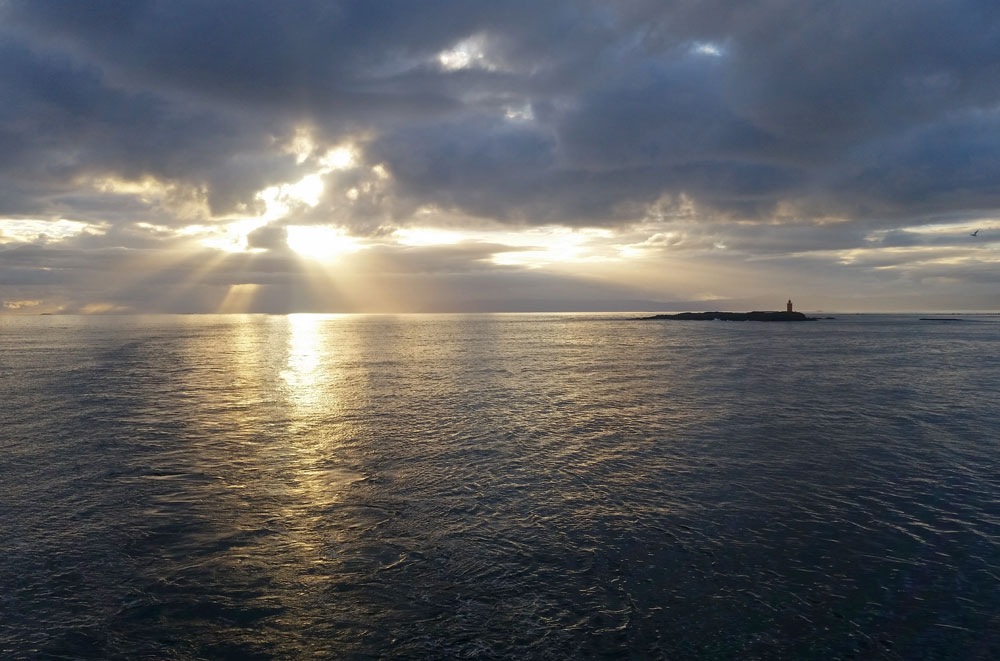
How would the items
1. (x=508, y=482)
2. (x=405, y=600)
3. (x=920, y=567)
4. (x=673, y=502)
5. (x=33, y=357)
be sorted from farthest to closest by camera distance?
(x=33, y=357) < (x=508, y=482) < (x=673, y=502) < (x=920, y=567) < (x=405, y=600)

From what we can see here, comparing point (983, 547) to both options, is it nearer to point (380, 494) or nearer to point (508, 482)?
point (508, 482)

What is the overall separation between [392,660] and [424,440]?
16058mm

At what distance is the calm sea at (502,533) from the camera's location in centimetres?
1038

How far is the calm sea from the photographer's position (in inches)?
408

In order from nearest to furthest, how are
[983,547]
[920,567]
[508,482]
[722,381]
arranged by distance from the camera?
[920,567], [983,547], [508,482], [722,381]

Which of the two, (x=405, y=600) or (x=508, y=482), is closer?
(x=405, y=600)

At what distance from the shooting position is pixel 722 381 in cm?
4603

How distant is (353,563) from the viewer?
1297cm

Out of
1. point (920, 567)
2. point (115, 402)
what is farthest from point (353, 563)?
point (115, 402)

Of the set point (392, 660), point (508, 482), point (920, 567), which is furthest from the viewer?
point (508, 482)

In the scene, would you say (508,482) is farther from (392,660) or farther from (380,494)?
(392,660)

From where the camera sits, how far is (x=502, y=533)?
1470cm

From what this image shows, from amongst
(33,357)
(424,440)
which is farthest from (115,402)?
(33,357)

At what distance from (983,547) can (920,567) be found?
251cm
